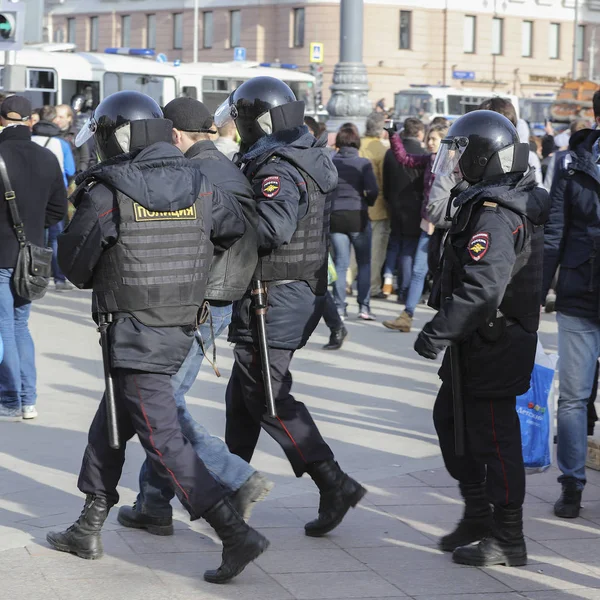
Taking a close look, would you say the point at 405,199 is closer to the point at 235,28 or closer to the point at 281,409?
the point at 281,409

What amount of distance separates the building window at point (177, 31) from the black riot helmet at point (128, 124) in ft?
190

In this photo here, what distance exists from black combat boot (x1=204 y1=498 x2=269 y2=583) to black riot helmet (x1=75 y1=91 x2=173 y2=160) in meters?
1.34

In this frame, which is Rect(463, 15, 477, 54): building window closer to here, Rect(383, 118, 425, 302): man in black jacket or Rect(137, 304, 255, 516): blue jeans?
Rect(383, 118, 425, 302): man in black jacket

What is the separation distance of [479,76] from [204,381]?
51.8m

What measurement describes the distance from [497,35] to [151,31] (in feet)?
55.6

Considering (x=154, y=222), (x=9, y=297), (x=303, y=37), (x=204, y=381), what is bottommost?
(x=204, y=381)

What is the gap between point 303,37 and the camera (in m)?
55.2

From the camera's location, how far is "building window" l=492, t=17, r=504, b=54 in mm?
59500

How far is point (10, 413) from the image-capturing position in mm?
7309

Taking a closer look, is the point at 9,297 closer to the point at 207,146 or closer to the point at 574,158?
the point at 207,146

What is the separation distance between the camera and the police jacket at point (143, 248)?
4426mm

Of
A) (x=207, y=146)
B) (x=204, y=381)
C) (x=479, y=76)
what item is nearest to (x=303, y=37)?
(x=479, y=76)

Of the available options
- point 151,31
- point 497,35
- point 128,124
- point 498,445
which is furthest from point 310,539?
point 151,31

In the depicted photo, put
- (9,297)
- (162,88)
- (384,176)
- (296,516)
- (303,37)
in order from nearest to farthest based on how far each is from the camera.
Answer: (296,516) < (9,297) < (384,176) < (162,88) < (303,37)
